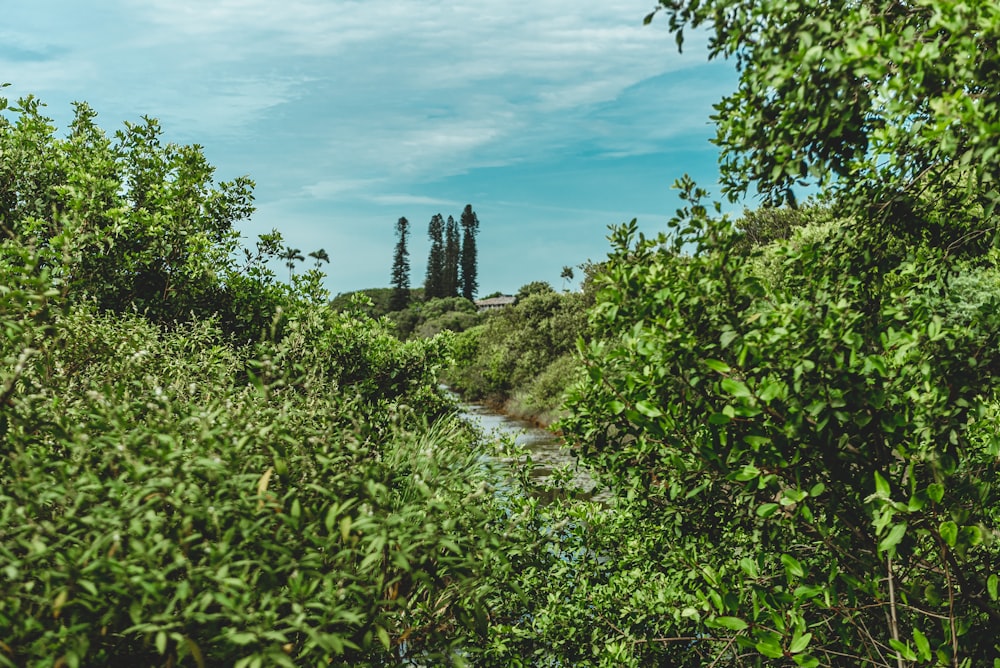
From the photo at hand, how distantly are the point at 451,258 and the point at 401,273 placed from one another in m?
10.7

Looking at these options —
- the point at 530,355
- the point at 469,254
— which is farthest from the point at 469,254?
the point at 530,355

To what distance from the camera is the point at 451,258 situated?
11250cm

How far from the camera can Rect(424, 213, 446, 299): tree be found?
11038 cm

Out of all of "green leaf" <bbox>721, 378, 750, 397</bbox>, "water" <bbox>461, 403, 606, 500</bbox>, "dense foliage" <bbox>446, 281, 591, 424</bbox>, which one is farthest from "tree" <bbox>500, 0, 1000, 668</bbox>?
"dense foliage" <bbox>446, 281, 591, 424</bbox>

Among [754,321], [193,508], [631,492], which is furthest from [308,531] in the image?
[754,321]

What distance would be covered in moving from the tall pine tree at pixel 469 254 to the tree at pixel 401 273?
467 inches

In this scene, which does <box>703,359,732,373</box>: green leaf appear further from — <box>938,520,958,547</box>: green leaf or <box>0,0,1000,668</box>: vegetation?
<box>938,520,958,547</box>: green leaf

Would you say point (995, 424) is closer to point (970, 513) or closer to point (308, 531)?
point (970, 513)

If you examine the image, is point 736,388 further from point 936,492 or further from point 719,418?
point 936,492

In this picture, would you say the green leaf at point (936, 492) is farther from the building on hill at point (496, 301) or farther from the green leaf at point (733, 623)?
the building on hill at point (496, 301)

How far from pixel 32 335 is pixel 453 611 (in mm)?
3848

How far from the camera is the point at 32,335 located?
5008mm

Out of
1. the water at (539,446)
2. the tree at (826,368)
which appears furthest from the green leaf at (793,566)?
the water at (539,446)

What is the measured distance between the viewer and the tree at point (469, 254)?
114312 mm
